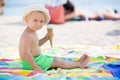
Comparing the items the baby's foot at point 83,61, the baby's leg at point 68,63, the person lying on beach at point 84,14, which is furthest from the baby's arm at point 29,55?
the person lying on beach at point 84,14

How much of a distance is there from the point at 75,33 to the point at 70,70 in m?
3.08

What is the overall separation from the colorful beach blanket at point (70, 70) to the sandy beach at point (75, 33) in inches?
41.9

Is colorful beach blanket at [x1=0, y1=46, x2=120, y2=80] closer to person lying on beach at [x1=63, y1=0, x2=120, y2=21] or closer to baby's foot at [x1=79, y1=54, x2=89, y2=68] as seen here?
baby's foot at [x1=79, y1=54, x2=89, y2=68]

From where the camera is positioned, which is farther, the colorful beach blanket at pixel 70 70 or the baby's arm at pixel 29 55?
the baby's arm at pixel 29 55

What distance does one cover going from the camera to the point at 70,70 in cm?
308

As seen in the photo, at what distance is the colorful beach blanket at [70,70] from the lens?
9.09ft

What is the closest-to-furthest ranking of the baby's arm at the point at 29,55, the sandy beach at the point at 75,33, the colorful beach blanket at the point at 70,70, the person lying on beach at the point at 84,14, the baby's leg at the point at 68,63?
the colorful beach blanket at the point at 70,70 → the baby's arm at the point at 29,55 → the baby's leg at the point at 68,63 → the sandy beach at the point at 75,33 → the person lying on beach at the point at 84,14

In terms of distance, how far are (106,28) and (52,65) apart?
369 cm

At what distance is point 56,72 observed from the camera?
9.82ft

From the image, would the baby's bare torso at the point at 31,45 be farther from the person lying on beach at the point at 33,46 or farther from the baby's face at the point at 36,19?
the baby's face at the point at 36,19

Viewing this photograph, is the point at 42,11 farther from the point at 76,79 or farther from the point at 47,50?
the point at 47,50

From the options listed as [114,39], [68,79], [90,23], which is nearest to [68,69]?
[68,79]

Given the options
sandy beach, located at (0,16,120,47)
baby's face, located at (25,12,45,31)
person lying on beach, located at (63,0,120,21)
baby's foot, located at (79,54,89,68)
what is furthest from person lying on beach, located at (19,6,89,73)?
person lying on beach, located at (63,0,120,21)

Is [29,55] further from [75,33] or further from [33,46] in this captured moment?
[75,33]
